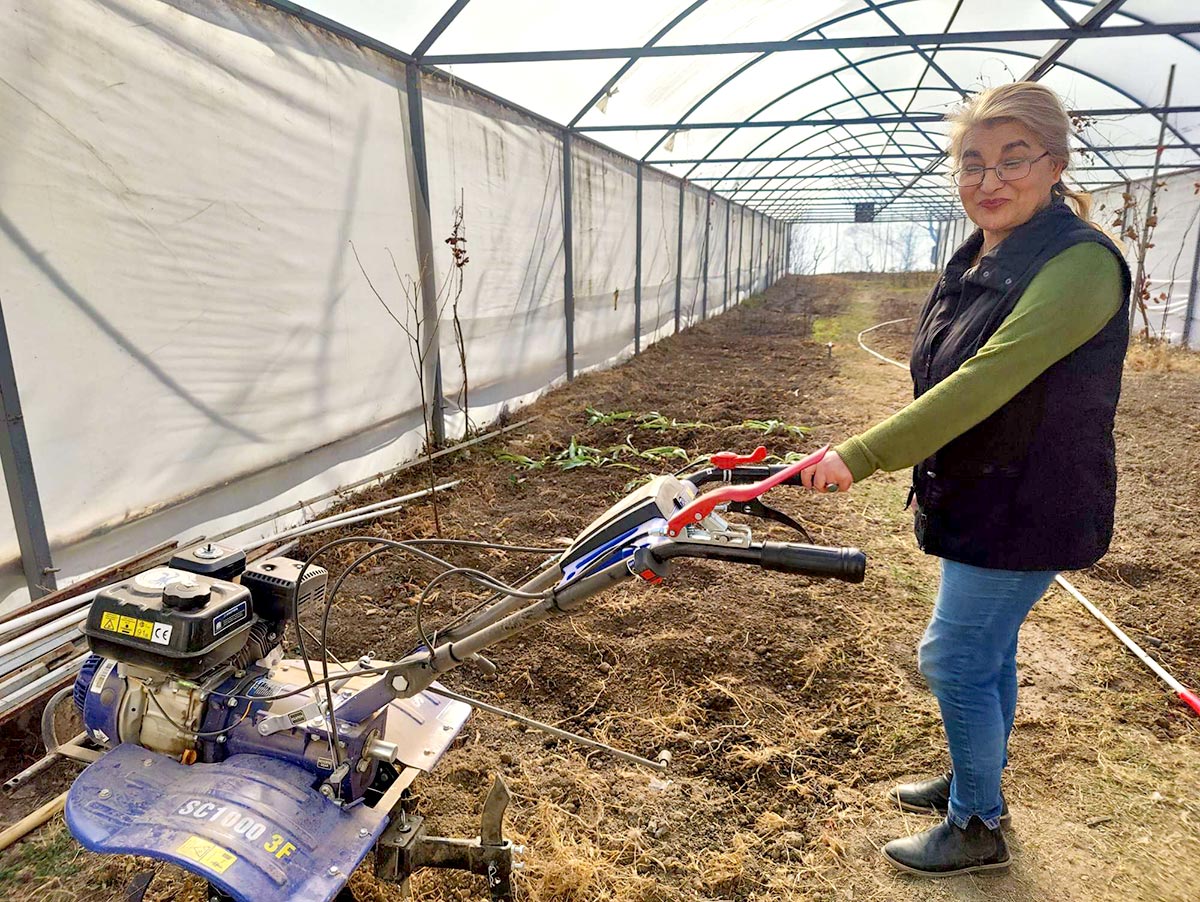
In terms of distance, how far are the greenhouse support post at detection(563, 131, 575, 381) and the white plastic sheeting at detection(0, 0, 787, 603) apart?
1.64 meters

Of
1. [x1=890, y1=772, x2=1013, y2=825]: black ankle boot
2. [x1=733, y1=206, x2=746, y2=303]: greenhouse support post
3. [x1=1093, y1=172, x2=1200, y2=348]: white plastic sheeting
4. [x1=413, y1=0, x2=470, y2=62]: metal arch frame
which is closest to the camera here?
[x1=890, y1=772, x2=1013, y2=825]: black ankle boot

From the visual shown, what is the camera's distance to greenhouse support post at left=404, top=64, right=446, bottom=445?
4.68 m

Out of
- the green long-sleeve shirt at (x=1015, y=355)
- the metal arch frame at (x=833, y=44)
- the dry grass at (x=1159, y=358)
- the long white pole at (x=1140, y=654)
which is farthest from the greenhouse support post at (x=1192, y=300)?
the green long-sleeve shirt at (x=1015, y=355)

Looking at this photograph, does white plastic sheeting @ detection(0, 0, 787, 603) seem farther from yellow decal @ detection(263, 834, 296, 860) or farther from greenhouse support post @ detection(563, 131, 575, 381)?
yellow decal @ detection(263, 834, 296, 860)

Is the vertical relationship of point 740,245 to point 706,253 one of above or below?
above

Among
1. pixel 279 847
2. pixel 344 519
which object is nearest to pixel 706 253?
pixel 344 519

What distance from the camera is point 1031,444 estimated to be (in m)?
1.44

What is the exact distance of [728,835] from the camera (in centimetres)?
205

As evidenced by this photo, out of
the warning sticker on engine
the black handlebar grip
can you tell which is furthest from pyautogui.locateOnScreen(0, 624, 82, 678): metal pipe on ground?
the black handlebar grip

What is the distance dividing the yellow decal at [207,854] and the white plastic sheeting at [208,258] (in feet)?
6.07

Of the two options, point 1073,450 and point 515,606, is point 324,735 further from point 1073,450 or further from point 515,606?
point 1073,450

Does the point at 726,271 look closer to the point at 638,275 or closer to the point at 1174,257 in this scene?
the point at 638,275

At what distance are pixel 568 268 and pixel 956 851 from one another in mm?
6537

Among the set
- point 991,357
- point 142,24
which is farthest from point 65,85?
point 991,357
